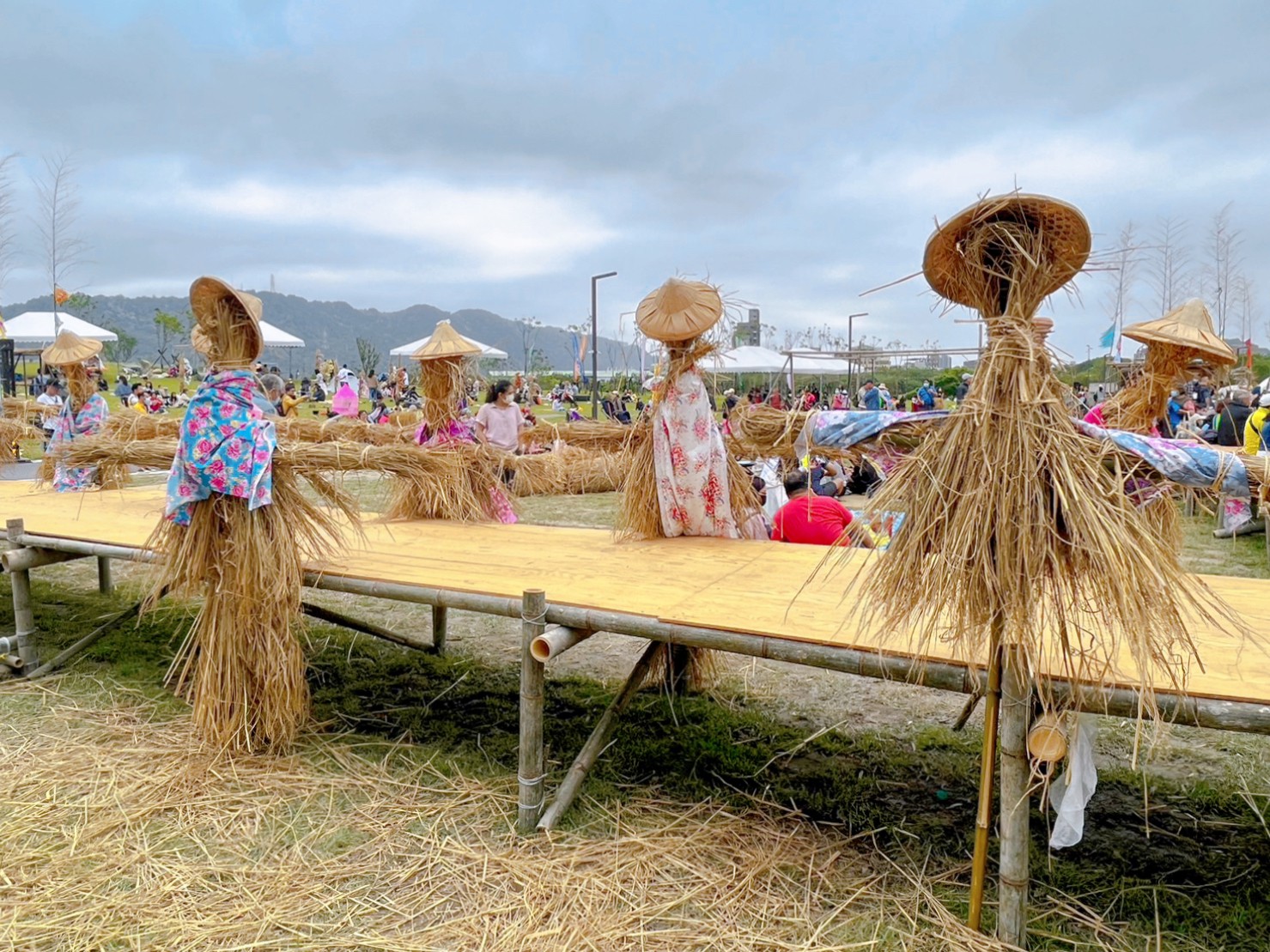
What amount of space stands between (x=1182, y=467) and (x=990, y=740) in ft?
2.52

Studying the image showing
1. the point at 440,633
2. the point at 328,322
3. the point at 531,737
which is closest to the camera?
the point at 531,737

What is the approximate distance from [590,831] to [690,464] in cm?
156

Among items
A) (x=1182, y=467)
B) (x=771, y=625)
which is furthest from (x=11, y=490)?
(x=1182, y=467)

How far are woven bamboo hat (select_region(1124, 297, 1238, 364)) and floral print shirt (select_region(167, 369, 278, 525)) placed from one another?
10.8 feet

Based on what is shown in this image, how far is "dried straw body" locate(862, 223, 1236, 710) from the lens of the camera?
188 cm

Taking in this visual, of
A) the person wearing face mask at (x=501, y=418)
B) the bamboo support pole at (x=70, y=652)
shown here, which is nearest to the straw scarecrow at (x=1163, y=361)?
the person wearing face mask at (x=501, y=418)

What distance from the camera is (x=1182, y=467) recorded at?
1.97 meters

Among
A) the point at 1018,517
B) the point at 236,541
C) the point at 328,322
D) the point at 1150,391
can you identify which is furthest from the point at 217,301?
the point at 328,322

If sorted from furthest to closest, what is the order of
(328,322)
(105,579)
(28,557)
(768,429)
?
(328,322) → (105,579) → (28,557) → (768,429)

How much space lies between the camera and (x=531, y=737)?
2830mm

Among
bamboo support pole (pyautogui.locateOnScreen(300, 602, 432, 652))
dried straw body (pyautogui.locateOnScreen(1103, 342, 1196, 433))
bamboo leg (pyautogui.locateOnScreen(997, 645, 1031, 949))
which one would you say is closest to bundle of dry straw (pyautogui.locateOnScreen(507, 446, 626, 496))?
bamboo support pole (pyautogui.locateOnScreen(300, 602, 432, 652))

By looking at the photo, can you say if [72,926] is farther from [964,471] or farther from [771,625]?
[964,471]

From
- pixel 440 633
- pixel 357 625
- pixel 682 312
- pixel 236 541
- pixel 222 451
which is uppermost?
pixel 682 312

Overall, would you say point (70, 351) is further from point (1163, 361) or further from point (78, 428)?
point (1163, 361)
